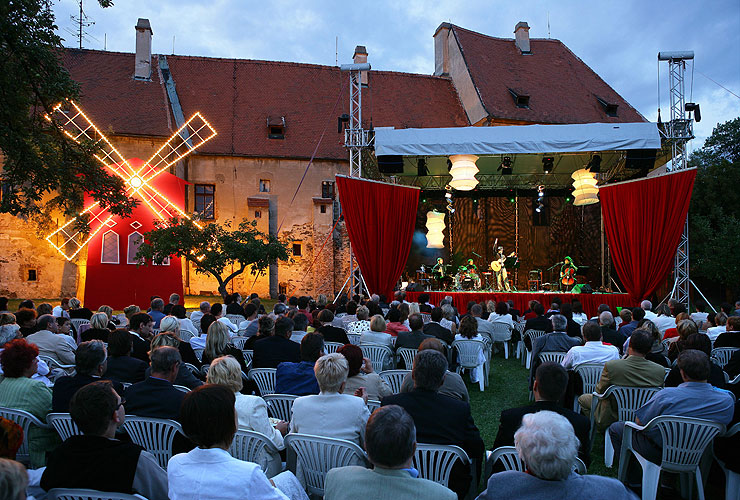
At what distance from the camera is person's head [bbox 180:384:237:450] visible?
7.58 ft

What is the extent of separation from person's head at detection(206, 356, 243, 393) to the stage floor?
10.7 m

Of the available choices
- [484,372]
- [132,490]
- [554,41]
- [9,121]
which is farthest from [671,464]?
[554,41]

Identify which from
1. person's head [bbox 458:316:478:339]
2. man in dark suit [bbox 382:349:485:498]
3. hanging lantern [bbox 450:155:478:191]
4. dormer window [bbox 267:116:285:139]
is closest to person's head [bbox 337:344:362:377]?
man in dark suit [bbox 382:349:485:498]

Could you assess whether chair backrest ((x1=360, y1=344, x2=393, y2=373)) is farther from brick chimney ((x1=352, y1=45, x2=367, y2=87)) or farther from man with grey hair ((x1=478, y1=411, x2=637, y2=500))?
brick chimney ((x1=352, y1=45, x2=367, y2=87))

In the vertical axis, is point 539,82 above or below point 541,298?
above

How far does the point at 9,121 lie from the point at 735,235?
80.1ft

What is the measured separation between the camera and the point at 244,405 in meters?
3.37

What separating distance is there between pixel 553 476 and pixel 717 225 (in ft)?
88.5

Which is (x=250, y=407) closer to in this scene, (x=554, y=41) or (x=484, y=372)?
(x=484, y=372)

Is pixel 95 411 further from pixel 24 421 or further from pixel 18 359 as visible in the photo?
pixel 18 359

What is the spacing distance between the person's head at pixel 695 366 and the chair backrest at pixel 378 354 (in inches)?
134

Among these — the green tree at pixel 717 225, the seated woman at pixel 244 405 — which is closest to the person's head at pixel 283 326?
the seated woman at pixel 244 405

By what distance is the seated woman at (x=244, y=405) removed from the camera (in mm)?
3340

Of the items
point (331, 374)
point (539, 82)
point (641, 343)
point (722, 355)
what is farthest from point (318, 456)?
point (539, 82)
